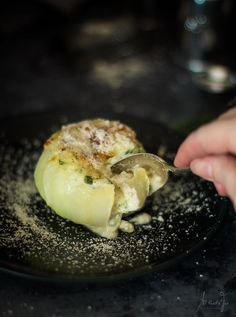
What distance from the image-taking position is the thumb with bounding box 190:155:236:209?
0.85m

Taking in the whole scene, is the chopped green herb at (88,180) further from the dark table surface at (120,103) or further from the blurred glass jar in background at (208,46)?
the blurred glass jar in background at (208,46)

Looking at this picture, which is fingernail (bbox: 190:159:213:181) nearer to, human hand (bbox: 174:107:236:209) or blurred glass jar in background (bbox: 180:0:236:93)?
human hand (bbox: 174:107:236:209)

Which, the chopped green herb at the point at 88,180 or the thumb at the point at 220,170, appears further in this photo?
the chopped green herb at the point at 88,180

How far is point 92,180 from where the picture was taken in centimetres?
97

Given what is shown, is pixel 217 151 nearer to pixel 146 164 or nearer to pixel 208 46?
pixel 146 164

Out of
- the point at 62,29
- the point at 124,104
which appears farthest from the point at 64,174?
the point at 62,29

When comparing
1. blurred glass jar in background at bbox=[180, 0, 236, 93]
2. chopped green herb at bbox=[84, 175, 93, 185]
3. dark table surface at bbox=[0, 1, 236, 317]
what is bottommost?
dark table surface at bbox=[0, 1, 236, 317]

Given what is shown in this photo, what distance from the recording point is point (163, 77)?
1.87 meters

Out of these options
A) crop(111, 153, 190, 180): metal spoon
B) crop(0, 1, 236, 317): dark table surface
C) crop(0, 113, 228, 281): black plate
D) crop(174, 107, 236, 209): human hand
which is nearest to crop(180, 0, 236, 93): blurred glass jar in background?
crop(0, 1, 236, 317): dark table surface

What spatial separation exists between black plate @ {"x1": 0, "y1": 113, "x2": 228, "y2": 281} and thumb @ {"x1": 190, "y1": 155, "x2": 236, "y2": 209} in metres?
0.11

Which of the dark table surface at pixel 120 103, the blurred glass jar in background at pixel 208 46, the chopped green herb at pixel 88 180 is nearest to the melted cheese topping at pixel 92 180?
the chopped green herb at pixel 88 180

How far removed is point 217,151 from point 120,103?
34.4 inches

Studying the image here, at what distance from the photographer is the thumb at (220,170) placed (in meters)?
0.85

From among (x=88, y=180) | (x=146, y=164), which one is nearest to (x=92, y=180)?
(x=88, y=180)
